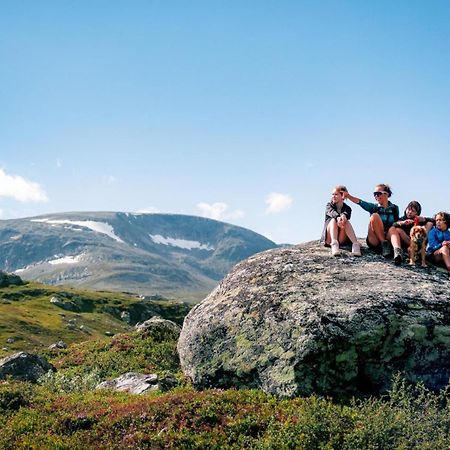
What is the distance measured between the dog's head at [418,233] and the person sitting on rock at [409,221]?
1.84 ft

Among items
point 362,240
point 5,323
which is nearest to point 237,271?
point 362,240

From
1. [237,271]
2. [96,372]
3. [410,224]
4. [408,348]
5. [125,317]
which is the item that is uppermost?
[410,224]

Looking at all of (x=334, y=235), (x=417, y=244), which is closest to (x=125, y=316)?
(x=334, y=235)

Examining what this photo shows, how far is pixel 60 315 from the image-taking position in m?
121

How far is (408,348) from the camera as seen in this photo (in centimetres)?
1460

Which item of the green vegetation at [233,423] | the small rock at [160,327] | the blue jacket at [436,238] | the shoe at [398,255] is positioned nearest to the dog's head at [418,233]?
the shoe at [398,255]

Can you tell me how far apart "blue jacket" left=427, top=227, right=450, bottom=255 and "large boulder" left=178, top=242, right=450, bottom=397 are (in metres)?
1.34

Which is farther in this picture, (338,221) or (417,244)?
Result: (338,221)

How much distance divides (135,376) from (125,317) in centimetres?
13142

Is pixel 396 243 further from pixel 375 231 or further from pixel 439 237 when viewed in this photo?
pixel 439 237

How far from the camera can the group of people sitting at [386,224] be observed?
1798 centimetres

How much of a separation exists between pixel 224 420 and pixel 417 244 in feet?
30.7

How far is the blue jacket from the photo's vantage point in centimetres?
1802

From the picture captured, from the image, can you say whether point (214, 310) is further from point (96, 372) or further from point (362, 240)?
point (96, 372)
